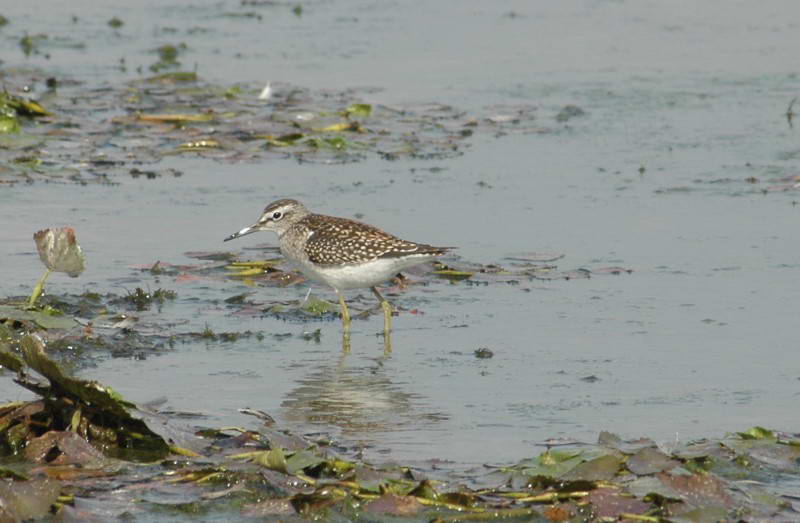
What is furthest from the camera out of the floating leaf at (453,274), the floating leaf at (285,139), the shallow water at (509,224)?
the floating leaf at (285,139)

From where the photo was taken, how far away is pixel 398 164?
14.8 m

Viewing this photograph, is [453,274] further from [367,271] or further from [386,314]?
[386,314]

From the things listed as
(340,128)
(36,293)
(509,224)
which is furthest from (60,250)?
(340,128)

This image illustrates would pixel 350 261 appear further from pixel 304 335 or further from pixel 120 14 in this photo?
pixel 120 14

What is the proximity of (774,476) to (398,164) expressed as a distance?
792 cm

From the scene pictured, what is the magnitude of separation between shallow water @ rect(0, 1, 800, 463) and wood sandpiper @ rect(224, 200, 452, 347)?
0.92 ft

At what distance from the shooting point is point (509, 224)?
12742 mm

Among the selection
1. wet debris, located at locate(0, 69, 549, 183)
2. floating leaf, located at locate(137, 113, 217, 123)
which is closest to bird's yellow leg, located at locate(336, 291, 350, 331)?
wet debris, located at locate(0, 69, 549, 183)

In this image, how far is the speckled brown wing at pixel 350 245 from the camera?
10.5 meters

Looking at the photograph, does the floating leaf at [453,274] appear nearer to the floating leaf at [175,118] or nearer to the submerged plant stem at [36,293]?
the submerged plant stem at [36,293]

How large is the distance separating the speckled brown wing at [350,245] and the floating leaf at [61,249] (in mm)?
1932

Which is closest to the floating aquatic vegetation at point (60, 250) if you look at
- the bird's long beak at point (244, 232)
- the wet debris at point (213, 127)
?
the bird's long beak at point (244, 232)

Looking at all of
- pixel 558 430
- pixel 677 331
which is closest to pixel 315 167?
pixel 677 331

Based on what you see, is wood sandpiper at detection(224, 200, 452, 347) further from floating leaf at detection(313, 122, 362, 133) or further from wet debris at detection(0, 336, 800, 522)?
floating leaf at detection(313, 122, 362, 133)
